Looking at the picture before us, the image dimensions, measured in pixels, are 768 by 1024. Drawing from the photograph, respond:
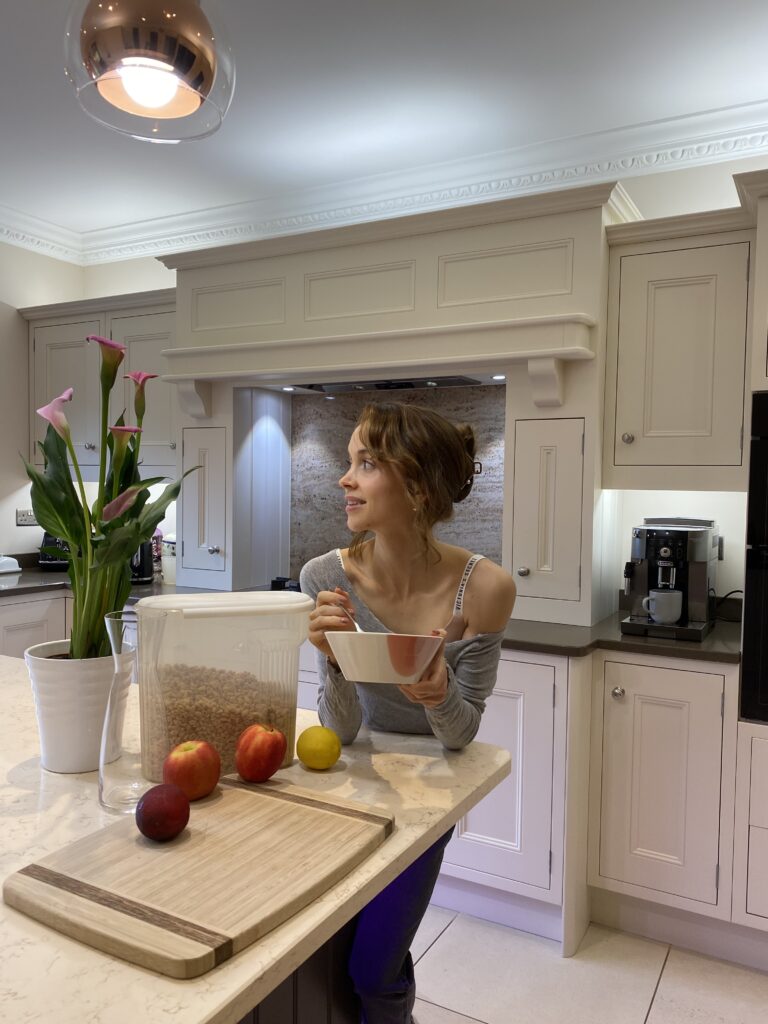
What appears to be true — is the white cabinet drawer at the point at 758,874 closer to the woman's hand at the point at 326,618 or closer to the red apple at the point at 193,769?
the woman's hand at the point at 326,618

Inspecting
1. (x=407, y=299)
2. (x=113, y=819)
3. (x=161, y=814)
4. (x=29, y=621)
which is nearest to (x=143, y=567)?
(x=29, y=621)

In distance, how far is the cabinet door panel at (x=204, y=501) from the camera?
339 centimetres

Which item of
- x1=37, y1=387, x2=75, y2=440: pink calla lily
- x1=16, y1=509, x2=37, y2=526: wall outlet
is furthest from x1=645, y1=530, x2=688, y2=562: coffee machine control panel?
x1=16, y1=509, x2=37, y2=526: wall outlet

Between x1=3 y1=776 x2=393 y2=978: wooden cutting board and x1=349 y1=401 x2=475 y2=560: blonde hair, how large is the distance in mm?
577

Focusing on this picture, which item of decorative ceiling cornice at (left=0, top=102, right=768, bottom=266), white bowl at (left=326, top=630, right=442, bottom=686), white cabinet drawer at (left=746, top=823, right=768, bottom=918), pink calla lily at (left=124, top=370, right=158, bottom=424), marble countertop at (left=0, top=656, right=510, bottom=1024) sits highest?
decorative ceiling cornice at (left=0, top=102, right=768, bottom=266)

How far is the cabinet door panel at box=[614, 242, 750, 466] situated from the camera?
96.4 inches

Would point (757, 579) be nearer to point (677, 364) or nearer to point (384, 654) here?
point (677, 364)

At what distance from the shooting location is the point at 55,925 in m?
0.74

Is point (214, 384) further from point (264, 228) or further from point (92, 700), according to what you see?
point (92, 700)

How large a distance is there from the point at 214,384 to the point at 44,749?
2403mm

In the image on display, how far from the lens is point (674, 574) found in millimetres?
2525

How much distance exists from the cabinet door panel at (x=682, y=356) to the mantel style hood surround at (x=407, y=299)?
0.52 ft

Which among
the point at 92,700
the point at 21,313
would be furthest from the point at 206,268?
the point at 92,700

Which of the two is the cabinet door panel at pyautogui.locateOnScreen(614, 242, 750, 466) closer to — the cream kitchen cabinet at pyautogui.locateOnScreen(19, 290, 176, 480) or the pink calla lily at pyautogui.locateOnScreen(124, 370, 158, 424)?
the pink calla lily at pyautogui.locateOnScreen(124, 370, 158, 424)
